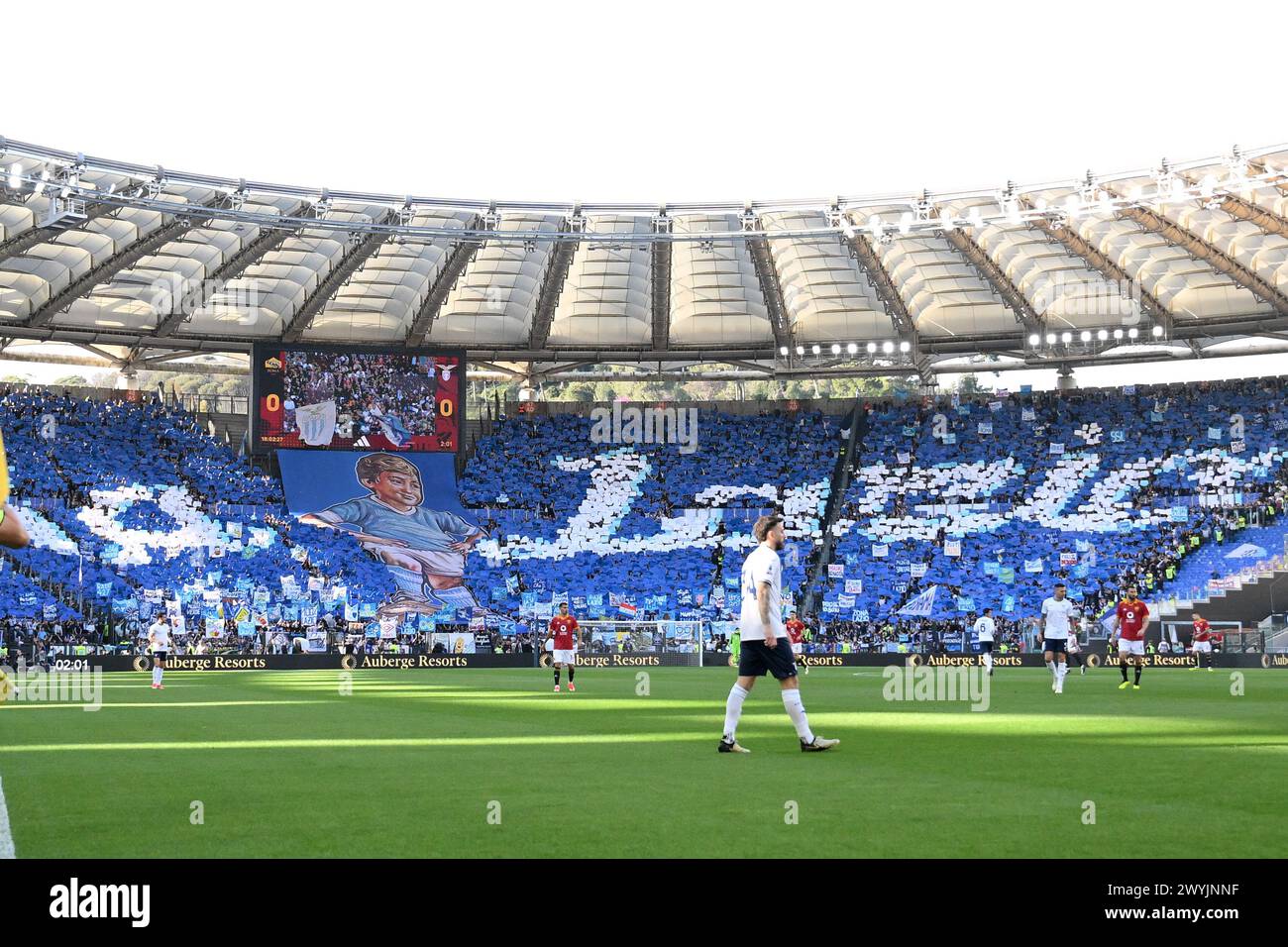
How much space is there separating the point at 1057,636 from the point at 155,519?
4450 centimetres

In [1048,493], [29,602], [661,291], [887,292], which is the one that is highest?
[661,291]

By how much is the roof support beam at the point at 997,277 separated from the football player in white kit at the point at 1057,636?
95.5 feet

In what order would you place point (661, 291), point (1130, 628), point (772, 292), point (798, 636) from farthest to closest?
1. point (661, 291)
2. point (772, 292)
3. point (798, 636)
4. point (1130, 628)

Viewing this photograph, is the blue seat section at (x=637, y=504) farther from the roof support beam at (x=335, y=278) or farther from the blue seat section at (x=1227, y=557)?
the blue seat section at (x=1227, y=557)

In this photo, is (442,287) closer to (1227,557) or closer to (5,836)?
(1227,557)

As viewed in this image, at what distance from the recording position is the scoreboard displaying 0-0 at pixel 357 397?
64.6 metres

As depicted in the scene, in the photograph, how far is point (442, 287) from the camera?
63.2 metres

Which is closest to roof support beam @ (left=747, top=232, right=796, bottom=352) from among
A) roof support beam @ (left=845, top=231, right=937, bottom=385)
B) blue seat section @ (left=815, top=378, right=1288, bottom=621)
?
roof support beam @ (left=845, top=231, right=937, bottom=385)

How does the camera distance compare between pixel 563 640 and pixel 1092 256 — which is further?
pixel 1092 256

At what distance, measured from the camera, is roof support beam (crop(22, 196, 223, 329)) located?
5428cm

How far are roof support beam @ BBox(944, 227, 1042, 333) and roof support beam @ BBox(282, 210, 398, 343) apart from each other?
22.8 meters

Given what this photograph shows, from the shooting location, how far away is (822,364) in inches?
2761

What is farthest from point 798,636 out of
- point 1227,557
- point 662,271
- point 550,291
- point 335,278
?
point 335,278
